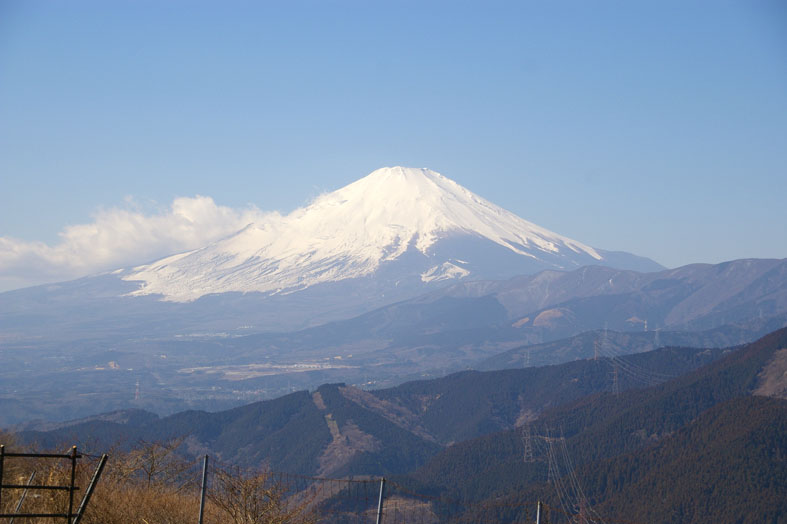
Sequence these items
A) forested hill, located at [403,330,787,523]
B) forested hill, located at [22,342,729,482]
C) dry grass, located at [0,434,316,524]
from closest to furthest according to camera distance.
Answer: dry grass, located at [0,434,316,524] < forested hill, located at [403,330,787,523] < forested hill, located at [22,342,729,482]

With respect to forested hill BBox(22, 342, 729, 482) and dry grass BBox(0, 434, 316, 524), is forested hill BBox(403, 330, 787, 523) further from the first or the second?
dry grass BBox(0, 434, 316, 524)

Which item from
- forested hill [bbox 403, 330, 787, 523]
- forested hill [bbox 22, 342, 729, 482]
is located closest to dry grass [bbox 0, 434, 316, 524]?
forested hill [bbox 403, 330, 787, 523]

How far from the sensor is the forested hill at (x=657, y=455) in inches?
3349

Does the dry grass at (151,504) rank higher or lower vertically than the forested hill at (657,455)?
higher

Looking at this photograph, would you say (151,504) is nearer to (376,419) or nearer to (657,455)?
(657,455)

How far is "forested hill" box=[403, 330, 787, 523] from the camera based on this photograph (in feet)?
279

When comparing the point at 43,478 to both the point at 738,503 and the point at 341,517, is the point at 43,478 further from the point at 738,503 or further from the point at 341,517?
the point at 738,503

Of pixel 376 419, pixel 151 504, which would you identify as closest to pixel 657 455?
pixel 376 419

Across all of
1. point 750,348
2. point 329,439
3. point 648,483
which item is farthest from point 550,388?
point 648,483

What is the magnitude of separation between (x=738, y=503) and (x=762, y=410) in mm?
21933

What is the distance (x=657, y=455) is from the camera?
4033 inches

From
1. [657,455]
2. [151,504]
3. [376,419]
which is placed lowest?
[657,455]

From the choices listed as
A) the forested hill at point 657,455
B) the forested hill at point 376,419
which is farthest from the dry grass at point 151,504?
the forested hill at point 376,419

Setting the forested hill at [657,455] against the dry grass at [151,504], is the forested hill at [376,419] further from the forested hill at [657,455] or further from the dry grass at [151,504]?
the dry grass at [151,504]
